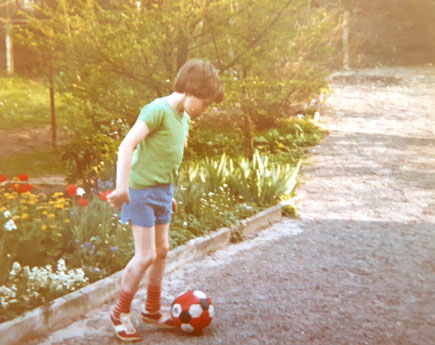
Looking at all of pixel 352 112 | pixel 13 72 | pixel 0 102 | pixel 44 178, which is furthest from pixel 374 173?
pixel 13 72

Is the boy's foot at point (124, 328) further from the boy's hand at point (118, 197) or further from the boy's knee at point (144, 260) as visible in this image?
the boy's hand at point (118, 197)

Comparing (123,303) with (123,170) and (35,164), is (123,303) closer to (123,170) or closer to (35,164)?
(123,170)

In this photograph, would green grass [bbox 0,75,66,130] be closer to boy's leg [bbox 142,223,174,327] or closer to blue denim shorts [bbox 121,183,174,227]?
boy's leg [bbox 142,223,174,327]

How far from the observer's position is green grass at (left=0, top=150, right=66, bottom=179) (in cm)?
1238

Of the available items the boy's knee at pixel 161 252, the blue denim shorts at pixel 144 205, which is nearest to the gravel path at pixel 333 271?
the boy's knee at pixel 161 252

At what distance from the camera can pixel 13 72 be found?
75.9 feet

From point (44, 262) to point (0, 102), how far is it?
47.5 ft

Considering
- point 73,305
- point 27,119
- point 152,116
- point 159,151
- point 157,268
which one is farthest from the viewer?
point 27,119

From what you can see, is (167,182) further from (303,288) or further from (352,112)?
(352,112)

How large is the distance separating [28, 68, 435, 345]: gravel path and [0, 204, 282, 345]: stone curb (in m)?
0.09

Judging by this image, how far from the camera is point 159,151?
3.87 meters

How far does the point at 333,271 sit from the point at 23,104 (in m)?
14.5

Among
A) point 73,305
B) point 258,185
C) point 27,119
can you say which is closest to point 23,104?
point 27,119

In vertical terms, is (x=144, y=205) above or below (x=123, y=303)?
above
